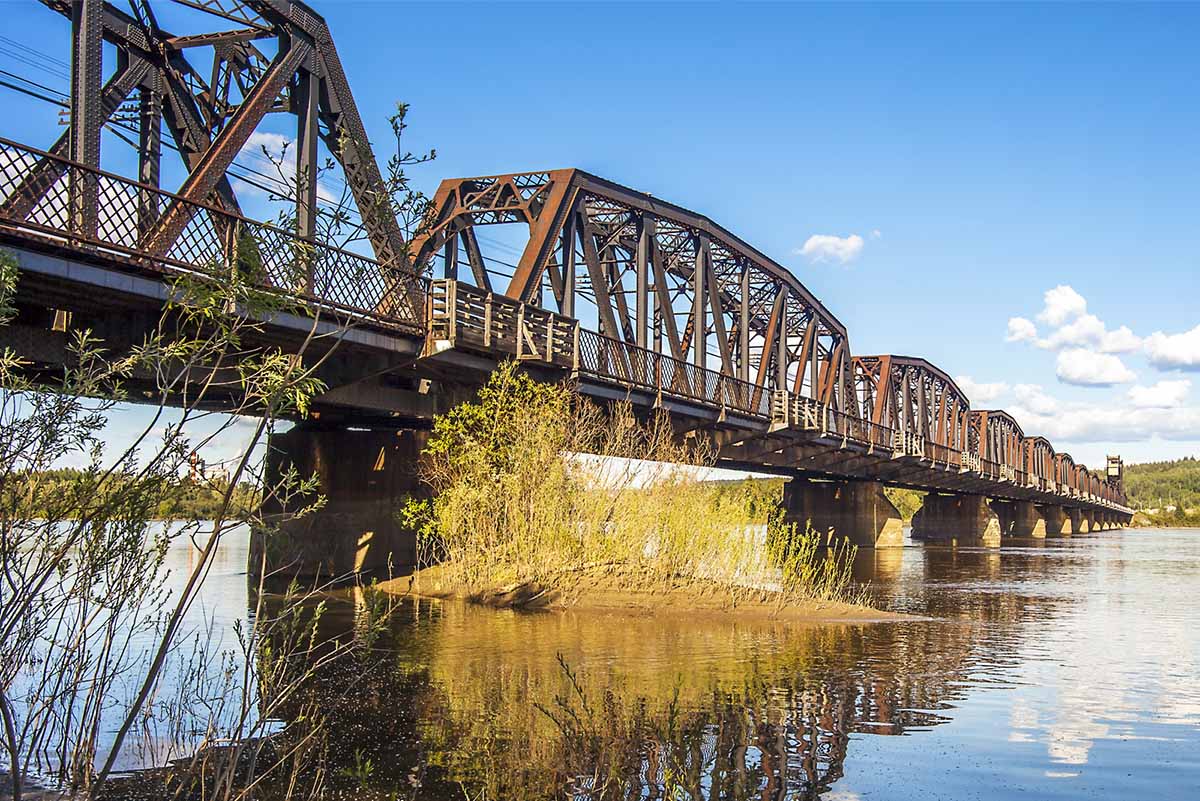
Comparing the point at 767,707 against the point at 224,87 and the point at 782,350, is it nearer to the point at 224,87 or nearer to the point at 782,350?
the point at 224,87

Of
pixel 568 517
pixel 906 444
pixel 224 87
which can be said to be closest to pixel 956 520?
pixel 906 444

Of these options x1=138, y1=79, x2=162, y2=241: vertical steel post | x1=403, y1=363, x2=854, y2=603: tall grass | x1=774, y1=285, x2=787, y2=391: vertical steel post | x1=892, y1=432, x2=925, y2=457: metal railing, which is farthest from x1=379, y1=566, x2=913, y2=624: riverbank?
x1=892, y1=432, x2=925, y2=457: metal railing

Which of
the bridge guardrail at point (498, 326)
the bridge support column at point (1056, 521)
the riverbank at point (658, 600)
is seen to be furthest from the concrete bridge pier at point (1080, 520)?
the riverbank at point (658, 600)

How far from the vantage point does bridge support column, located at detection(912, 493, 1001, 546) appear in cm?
10294

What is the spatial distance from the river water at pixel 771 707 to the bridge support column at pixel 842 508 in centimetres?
4826

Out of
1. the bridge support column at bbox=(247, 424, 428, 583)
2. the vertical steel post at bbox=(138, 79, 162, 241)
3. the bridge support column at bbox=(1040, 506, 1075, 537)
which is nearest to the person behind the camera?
the vertical steel post at bbox=(138, 79, 162, 241)

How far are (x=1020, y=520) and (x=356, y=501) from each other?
4478 inches

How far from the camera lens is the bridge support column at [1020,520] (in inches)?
5094

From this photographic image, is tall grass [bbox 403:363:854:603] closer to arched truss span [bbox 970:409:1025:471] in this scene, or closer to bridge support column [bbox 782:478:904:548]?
bridge support column [bbox 782:478:904:548]

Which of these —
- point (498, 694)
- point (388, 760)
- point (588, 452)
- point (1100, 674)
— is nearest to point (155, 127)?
point (588, 452)

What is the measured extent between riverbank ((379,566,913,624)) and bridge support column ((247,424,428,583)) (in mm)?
4642

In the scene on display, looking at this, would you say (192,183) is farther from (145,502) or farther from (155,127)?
(145,502)

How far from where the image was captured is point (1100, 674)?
18891 millimetres

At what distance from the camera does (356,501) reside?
3195 cm
